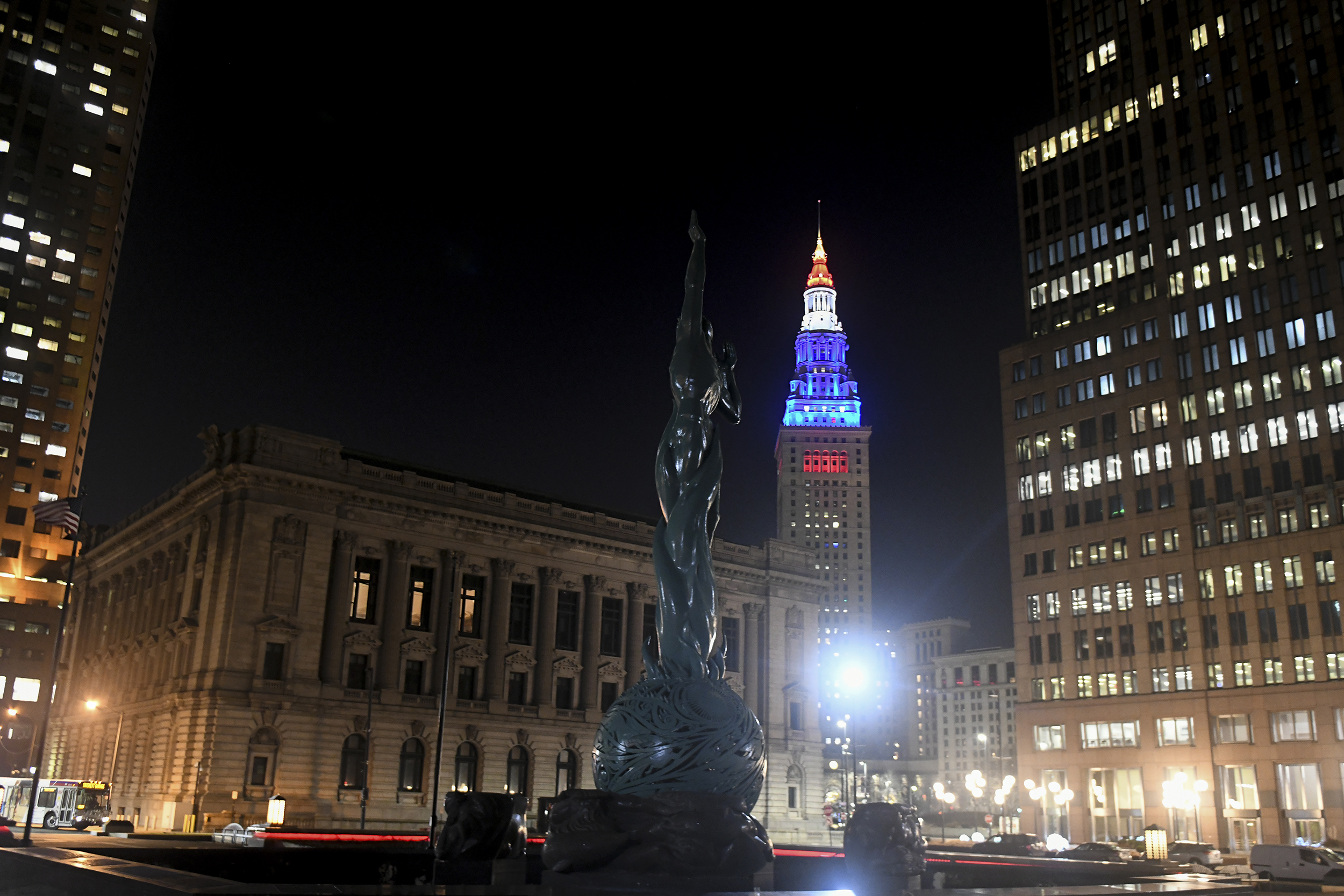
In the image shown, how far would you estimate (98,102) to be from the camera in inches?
4402

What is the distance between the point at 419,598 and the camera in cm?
6400

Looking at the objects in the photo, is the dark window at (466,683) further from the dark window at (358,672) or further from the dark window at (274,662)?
the dark window at (274,662)

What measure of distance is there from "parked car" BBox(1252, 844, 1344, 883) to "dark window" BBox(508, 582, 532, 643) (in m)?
42.9

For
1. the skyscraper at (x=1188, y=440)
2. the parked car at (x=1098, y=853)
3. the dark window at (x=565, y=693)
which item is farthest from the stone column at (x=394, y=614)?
the skyscraper at (x=1188, y=440)

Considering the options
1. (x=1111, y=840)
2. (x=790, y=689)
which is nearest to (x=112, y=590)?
(x=790, y=689)

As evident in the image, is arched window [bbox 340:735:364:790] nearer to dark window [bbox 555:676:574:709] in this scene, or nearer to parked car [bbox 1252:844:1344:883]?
dark window [bbox 555:676:574:709]

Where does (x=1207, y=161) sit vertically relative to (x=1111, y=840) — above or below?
above

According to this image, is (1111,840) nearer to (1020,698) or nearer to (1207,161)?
(1020,698)

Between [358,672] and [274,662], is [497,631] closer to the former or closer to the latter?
[358,672]

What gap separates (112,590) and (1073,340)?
240 feet

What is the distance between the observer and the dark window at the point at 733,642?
7606cm

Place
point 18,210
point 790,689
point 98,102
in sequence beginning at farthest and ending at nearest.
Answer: point 98,102 → point 18,210 → point 790,689

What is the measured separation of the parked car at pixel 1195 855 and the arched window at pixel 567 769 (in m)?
34.6

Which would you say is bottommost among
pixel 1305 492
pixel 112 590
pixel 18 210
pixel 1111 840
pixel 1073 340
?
pixel 1111 840
